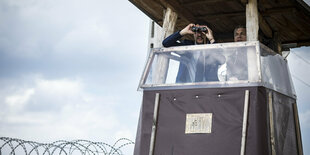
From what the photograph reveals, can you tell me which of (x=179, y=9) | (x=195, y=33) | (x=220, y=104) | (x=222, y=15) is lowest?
(x=220, y=104)

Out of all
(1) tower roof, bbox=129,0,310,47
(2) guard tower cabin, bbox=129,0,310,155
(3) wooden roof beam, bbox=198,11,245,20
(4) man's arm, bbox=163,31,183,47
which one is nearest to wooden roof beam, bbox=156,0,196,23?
(1) tower roof, bbox=129,0,310,47

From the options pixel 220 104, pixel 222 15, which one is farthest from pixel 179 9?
pixel 220 104

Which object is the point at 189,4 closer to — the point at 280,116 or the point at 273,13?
the point at 273,13

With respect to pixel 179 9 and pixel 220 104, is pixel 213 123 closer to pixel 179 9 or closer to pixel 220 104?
pixel 220 104

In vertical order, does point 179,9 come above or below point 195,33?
above

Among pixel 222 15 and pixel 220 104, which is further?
pixel 222 15

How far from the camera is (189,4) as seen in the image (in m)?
9.04

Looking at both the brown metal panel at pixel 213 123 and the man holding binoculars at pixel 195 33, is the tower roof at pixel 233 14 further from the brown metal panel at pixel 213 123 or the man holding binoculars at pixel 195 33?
the brown metal panel at pixel 213 123

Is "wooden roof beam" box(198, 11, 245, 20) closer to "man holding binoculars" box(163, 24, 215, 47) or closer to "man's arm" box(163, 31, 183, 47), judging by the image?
"man holding binoculars" box(163, 24, 215, 47)

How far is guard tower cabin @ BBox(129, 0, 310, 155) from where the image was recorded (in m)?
5.93

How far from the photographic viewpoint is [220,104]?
6121 millimetres

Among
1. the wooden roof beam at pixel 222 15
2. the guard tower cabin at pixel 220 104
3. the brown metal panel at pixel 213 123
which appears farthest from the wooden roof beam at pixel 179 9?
the brown metal panel at pixel 213 123

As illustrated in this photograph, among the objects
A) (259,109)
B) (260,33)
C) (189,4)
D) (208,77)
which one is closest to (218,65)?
(208,77)

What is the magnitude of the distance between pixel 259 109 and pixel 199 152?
1.06 metres
